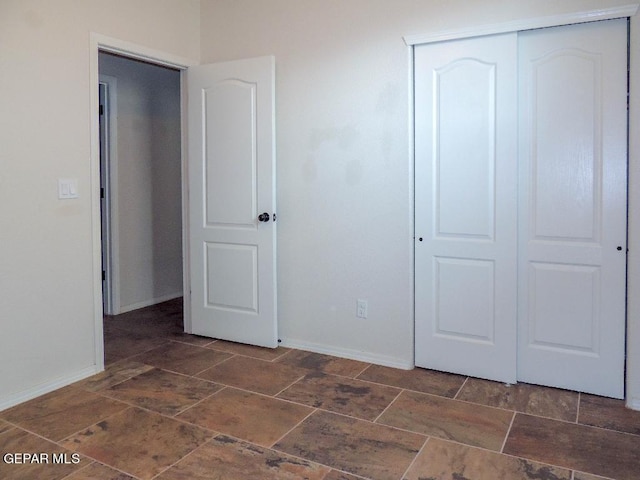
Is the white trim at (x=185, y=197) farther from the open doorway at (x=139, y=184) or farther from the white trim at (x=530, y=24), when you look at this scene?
the white trim at (x=530, y=24)

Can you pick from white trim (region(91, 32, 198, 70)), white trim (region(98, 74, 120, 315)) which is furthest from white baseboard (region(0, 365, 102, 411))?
white trim (region(91, 32, 198, 70))

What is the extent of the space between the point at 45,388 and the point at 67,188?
1.15 metres

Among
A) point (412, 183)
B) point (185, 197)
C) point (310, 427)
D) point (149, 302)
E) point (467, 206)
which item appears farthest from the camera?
point (149, 302)

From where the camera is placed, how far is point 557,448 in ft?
7.89

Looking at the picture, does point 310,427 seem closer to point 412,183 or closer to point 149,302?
point 412,183

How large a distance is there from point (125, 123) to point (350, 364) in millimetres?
3134

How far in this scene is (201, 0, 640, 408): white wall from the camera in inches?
133

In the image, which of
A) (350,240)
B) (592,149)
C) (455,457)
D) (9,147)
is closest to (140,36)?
(9,147)

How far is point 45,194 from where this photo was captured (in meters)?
3.03

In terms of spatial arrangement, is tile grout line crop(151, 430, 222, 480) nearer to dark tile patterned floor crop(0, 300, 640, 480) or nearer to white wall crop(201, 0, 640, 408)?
dark tile patterned floor crop(0, 300, 640, 480)

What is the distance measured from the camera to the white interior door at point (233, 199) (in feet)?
12.3

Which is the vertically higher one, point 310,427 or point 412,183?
point 412,183

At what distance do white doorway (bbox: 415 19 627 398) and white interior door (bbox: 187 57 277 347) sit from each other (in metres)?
1.07
